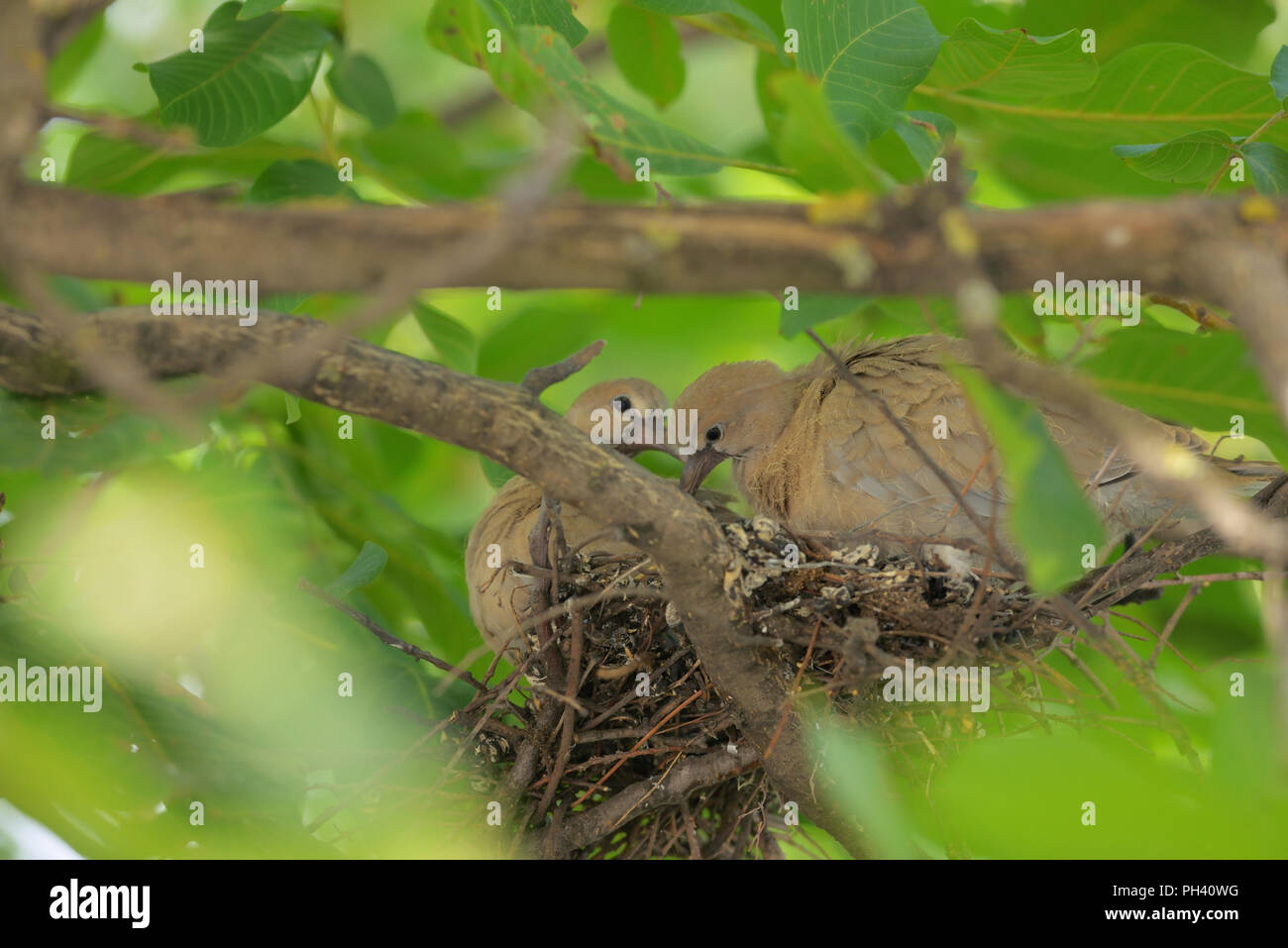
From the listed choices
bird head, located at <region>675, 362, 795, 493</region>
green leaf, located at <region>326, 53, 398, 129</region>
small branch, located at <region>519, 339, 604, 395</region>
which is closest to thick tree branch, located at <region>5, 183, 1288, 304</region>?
small branch, located at <region>519, 339, 604, 395</region>

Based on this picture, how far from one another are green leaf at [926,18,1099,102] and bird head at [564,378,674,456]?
1.43 m

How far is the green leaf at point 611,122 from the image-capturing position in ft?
5.99

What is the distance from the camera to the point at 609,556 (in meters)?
2.92

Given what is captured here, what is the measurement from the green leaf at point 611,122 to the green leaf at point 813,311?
14.5 inches

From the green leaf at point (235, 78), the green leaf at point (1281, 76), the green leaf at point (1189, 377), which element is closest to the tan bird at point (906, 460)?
the green leaf at point (1189, 377)

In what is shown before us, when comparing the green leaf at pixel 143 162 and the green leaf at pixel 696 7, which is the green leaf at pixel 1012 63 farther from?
the green leaf at pixel 143 162

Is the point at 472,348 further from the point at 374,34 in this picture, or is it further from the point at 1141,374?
the point at 374,34

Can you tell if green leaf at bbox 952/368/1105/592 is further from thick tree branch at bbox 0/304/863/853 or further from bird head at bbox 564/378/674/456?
bird head at bbox 564/378/674/456

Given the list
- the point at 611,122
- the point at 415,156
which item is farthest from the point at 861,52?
the point at 415,156

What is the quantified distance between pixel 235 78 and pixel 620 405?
155 centimetres

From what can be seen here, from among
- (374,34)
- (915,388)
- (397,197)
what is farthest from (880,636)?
(374,34)

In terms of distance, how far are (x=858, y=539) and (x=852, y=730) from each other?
508 millimetres

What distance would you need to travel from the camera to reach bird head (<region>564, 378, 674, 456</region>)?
364 centimetres

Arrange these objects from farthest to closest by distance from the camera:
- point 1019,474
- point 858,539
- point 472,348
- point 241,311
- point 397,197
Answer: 1. point 397,197
2. point 472,348
3. point 858,539
4. point 241,311
5. point 1019,474
